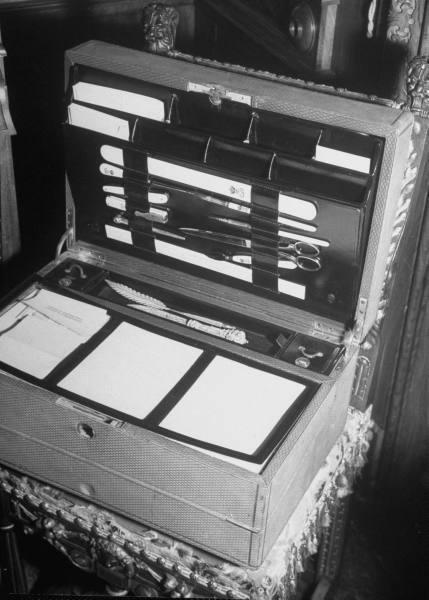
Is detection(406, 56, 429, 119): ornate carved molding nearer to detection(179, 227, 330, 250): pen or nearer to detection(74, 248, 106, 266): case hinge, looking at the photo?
detection(179, 227, 330, 250): pen

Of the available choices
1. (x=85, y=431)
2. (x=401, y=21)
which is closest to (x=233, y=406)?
(x=85, y=431)

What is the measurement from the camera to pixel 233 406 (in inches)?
51.0

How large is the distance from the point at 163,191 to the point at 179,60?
26cm

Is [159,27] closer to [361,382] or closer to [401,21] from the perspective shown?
[401,21]

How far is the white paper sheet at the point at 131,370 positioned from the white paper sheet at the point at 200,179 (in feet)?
0.96

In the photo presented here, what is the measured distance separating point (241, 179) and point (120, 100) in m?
0.30

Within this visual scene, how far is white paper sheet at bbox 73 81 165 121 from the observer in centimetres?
143


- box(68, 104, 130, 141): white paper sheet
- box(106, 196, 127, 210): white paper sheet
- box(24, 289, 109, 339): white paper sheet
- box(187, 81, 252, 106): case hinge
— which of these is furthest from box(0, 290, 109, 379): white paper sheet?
box(187, 81, 252, 106): case hinge

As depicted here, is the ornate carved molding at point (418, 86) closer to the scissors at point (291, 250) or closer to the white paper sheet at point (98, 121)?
the scissors at point (291, 250)

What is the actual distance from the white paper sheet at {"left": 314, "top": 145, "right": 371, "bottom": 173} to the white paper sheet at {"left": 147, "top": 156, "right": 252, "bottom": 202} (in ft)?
0.46

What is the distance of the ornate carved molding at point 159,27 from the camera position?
1519 mm

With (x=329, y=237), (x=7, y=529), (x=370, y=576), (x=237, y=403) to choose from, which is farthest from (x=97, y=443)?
(x=370, y=576)

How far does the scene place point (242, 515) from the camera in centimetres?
120

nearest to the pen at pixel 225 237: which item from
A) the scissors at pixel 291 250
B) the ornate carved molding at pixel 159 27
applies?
A: the scissors at pixel 291 250
